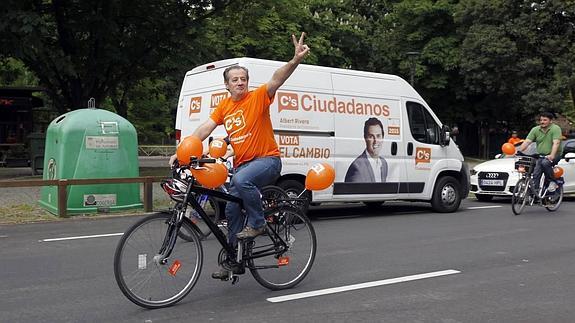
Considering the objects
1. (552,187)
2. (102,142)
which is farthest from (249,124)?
(552,187)

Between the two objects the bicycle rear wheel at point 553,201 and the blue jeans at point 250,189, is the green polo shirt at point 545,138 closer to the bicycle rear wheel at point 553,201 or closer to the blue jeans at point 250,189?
the bicycle rear wheel at point 553,201

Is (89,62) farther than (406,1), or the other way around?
(406,1)

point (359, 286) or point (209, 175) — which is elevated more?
point (209, 175)

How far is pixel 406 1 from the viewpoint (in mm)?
39625

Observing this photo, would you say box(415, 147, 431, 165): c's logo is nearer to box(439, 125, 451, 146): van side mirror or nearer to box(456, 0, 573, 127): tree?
box(439, 125, 451, 146): van side mirror

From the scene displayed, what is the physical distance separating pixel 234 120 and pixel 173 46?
56.0 ft

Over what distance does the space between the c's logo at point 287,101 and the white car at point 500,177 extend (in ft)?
18.1

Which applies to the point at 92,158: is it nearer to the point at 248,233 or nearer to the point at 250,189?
the point at 248,233

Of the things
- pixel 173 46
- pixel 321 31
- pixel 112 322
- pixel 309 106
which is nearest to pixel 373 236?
pixel 309 106

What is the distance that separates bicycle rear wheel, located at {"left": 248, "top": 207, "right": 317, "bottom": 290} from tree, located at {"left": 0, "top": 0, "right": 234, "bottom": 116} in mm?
15484

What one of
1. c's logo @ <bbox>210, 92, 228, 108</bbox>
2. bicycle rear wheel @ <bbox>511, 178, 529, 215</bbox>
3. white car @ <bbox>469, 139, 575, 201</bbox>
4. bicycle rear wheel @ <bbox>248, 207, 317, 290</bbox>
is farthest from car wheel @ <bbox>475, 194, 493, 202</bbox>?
bicycle rear wheel @ <bbox>248, 207, 317, 290</bbox>

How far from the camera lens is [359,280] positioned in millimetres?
6098

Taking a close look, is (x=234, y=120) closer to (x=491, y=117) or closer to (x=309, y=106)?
(x=309, y=106)

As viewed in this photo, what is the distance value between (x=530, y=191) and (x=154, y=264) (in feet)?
28.1
